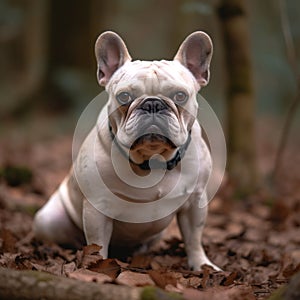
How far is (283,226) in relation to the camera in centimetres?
436

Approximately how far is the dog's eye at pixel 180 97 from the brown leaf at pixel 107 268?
0.81m

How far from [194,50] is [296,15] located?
176 inches

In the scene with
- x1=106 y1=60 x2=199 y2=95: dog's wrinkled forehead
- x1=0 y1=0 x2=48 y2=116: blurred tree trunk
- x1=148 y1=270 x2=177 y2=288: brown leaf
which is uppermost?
x1=106 y1=60 x2=199 y2=95: dog's wrinkled forehead

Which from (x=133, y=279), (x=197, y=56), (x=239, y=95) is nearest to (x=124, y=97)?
(x=197, y=56)

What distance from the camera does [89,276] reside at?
2352 mm

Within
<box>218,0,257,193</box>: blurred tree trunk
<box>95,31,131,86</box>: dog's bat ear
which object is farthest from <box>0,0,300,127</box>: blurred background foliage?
<box>95,31,131,86</box>: dog's bat ear

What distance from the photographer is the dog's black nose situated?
2.80 m

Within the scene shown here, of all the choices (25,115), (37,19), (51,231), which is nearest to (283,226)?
(51,231)

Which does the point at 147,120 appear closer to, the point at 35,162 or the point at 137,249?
the point at 137,249

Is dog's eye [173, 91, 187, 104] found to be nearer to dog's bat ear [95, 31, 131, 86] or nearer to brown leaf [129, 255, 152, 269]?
dog's bat ear [95, 31, 131, 86]

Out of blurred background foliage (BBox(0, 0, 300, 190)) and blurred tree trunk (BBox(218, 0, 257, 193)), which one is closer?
blurred tree trunk (BBox(218, 0, 257, 193))

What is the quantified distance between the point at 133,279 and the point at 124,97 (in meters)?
0.88

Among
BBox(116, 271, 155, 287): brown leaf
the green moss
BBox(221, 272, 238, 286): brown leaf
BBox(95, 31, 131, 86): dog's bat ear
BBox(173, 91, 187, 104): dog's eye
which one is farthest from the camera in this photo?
BBox(95, 31, 131, 86): dog's bat ear

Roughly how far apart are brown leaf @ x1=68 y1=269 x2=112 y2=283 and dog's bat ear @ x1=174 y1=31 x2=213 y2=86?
1.21 metres
